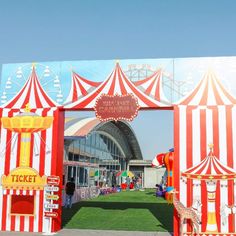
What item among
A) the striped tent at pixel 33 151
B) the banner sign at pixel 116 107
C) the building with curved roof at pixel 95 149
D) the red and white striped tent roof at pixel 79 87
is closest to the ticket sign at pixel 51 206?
the striped tent at pixel 33 151

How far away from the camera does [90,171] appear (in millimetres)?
24031

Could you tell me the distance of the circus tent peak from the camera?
8828 millimetres

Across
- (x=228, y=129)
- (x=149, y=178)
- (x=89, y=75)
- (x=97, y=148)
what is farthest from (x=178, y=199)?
(x=149, y=178)

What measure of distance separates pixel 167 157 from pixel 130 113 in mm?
12078

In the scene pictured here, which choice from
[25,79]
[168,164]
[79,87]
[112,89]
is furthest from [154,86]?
[168,164]

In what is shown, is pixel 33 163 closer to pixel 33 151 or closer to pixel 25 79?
Result: pixel 33 151

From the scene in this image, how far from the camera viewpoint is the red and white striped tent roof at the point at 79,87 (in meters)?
9.45

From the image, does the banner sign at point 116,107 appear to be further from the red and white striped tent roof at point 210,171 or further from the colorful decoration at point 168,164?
the colorful decoration at point 168,164

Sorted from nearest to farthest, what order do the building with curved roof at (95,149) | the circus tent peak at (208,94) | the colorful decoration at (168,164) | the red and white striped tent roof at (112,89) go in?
the circus tent peak at (208,94) → the red and white striped tent roof at (112,89) → the colorful decoration at (168,164) → the building with curved roof at (95,149)

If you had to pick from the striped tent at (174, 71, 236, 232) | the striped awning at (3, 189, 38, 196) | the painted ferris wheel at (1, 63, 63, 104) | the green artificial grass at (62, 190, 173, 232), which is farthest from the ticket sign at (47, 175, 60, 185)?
the striped tent at (174, 71, 236, 232)

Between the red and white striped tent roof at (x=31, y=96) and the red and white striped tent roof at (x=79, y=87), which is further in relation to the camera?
the red and white striped tent roof at (x=31, y=96)

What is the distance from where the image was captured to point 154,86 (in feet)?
29.8

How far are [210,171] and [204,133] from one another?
0.88 m

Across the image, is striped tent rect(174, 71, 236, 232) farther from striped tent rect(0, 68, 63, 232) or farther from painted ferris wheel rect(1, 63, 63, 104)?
painted ferris wheel rect(1, 63, 63, 104)
